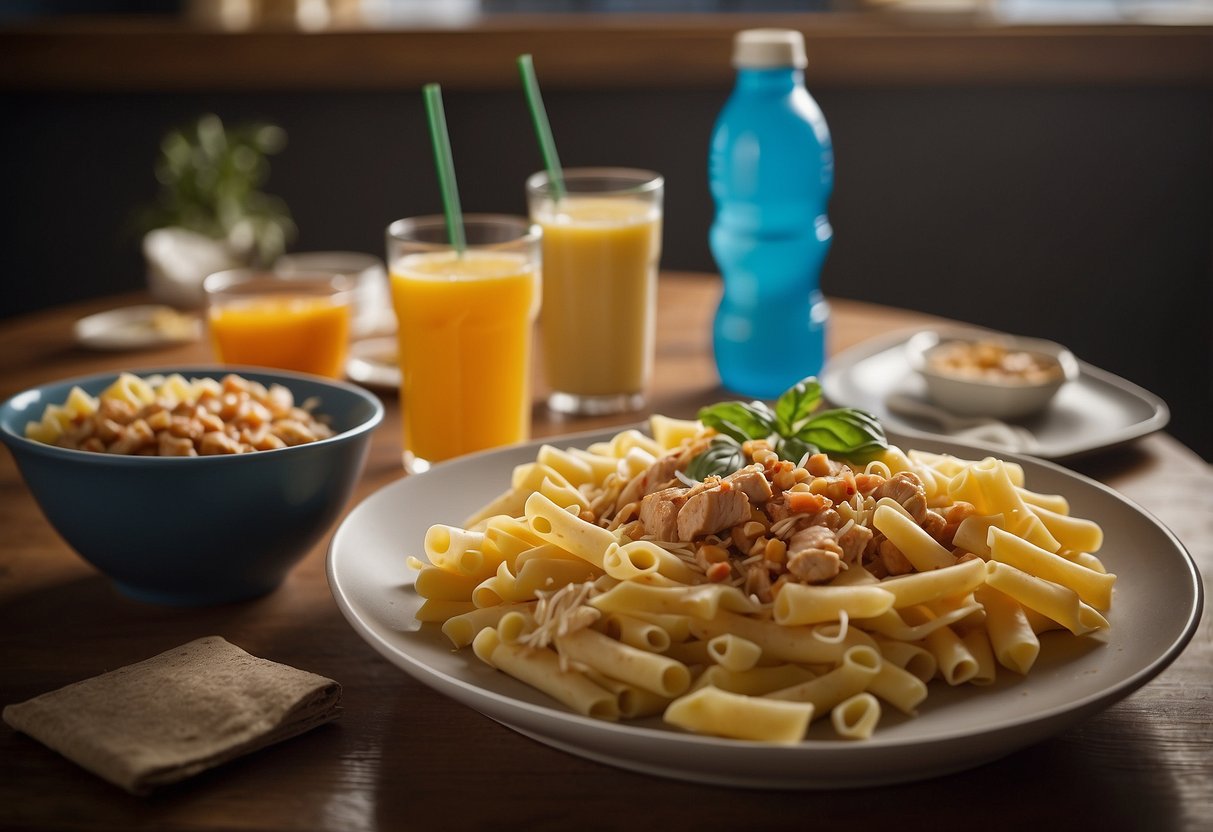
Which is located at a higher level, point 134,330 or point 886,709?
point 886,709

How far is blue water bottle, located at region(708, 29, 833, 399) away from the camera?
217 cm

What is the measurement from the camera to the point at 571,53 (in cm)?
420

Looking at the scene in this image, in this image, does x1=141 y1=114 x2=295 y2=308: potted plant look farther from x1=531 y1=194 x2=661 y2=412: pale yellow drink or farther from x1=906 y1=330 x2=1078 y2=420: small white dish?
x1=906 y1=330 x2=1078 y2=420: small white dish

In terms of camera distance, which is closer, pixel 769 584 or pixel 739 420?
pixel 769 584

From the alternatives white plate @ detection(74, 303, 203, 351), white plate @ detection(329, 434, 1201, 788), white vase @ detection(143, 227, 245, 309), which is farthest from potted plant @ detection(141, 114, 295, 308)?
white plate @ detection(329, 434, 1201, 788)

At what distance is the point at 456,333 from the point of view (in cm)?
186

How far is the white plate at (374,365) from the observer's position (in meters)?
2.19

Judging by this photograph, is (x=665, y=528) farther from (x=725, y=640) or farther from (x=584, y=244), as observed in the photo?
(x=584, y=244)

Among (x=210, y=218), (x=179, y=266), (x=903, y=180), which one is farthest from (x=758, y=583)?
(x=903, y=180)

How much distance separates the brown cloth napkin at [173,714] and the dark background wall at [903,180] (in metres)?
3.57

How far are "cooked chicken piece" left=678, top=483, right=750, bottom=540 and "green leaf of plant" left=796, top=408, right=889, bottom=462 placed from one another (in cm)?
24

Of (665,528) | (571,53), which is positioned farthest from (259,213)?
(665,528)

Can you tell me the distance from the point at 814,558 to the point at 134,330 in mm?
1864

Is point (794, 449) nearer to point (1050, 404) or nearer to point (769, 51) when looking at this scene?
point (1050, 404)
